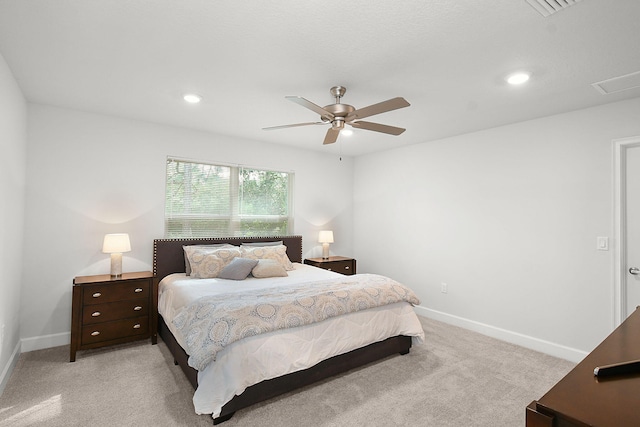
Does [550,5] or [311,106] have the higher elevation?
[550,5]

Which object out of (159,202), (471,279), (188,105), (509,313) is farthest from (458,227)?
(159,202)

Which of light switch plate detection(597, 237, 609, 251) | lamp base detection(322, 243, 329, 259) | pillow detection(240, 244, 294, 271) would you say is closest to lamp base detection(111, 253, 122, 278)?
pillow detection(240, 244, 294, 271)

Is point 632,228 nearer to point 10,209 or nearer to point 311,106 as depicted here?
point 311,106

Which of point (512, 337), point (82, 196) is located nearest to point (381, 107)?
point (512, 337)

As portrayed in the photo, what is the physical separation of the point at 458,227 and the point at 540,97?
183cm

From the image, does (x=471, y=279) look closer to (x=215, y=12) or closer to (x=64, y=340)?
(x=215, y=12)

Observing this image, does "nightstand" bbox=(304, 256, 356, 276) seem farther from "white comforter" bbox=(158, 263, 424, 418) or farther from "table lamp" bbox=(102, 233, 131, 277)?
"table lamp" bbox=(102, 233, 131, 277)

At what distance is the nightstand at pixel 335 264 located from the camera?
4.89 meters

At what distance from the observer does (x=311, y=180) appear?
5297mm

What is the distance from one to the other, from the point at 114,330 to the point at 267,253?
1.81 m

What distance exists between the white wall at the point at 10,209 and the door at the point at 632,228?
17.1 feet

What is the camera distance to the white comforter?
2.08 m

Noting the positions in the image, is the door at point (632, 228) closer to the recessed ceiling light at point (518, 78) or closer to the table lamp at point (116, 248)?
the recessed ceiling light at point (518, 78)

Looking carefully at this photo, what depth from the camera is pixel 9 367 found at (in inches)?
107
